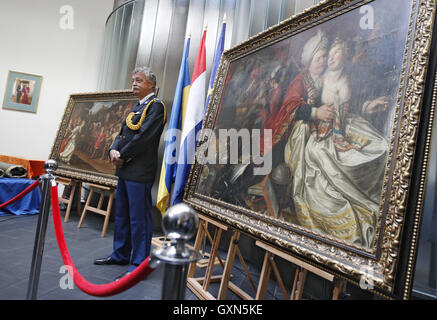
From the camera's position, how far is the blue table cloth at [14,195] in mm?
4414

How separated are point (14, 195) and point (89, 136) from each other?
1678 millimetres

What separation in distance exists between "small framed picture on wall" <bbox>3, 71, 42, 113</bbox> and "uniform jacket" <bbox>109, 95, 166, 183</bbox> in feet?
18.2

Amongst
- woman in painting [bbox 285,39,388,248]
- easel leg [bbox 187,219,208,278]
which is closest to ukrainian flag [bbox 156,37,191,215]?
easel leg [bbox 187,219,208,278]

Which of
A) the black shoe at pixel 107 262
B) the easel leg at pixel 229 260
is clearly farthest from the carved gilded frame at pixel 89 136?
the easel leg at pixel 229 260

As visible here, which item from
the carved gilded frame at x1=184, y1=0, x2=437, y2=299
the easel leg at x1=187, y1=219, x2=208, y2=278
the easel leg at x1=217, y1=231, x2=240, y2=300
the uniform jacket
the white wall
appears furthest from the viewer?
Answer: the white wall

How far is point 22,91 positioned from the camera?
673 cm

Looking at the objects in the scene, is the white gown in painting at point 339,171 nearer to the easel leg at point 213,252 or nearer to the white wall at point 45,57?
the easel leg at point 213,252

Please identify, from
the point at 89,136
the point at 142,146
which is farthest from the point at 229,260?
the point at 89,136

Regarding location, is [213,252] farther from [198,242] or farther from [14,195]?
[14,195]

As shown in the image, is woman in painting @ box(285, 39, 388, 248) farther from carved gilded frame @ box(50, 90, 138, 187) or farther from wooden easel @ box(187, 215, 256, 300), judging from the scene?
carved gilded frame @ box(50, 90, 138, 187)

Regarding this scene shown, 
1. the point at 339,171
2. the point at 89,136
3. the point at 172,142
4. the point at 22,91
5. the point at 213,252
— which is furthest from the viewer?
the point at 22,91

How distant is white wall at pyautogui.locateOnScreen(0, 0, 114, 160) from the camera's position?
6652mm

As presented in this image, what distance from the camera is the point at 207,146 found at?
2244mm

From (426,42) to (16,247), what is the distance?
4.15 meters
